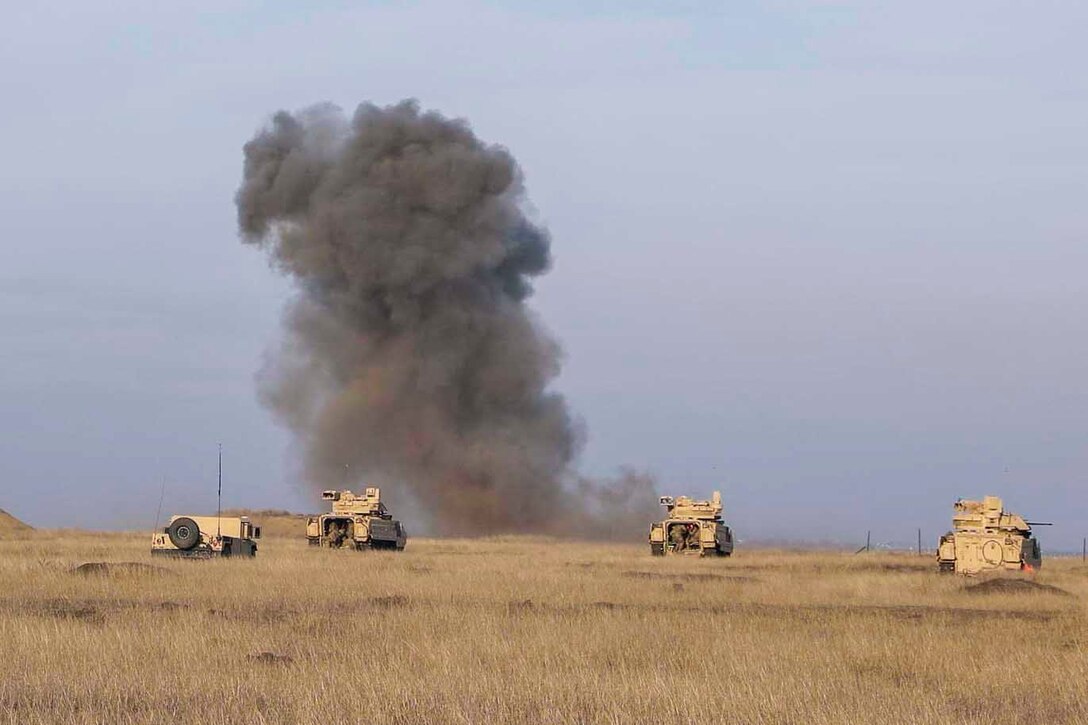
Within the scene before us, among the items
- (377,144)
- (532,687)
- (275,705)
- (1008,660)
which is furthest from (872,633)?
(377,144)

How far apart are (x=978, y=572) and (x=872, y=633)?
23785 mm

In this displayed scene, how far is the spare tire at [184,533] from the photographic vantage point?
41406mm

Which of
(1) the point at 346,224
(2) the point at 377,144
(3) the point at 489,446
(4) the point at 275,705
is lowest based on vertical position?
(4) the point at 275,705

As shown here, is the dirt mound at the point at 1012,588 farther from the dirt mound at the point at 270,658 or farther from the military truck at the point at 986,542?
the dirt mound at the point at 270,658

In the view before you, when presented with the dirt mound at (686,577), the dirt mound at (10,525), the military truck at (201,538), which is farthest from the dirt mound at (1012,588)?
the dirt mound at (10,525)

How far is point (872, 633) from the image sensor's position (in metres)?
20.5

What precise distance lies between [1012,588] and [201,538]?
22477 mm

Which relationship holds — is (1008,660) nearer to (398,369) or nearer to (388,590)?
(388,590)

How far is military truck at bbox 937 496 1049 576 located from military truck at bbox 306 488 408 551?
20132mm

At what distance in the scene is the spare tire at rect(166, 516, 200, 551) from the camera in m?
41.4

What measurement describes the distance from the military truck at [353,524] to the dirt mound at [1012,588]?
26.0 m

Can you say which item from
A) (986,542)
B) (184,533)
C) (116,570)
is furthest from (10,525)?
(986,542)

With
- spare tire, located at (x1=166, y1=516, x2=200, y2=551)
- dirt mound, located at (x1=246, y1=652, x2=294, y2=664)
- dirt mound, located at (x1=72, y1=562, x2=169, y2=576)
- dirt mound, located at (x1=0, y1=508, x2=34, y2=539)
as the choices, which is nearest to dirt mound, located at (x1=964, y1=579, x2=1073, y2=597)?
dirt mound, located at (x1=72, y1=562, x2=169, y2=576)

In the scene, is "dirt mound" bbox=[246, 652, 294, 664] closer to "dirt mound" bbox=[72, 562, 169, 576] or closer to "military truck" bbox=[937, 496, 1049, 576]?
"dirt mound" bbox=[72, 562, 169, 576]
